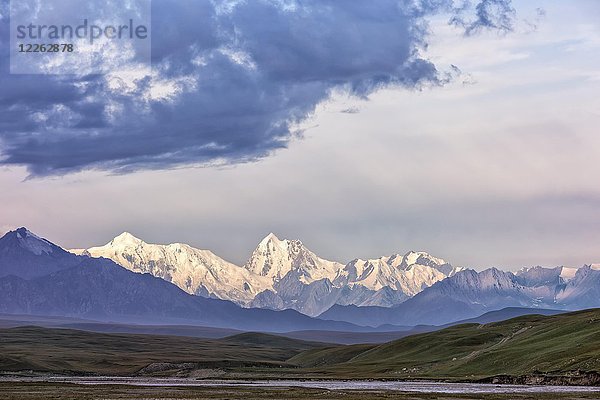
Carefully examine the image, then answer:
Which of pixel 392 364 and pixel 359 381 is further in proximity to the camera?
pixel 392 364

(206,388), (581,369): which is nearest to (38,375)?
(206,388)

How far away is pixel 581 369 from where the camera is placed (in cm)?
13038

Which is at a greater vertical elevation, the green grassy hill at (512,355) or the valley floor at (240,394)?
the green grassy hill at (512,355)

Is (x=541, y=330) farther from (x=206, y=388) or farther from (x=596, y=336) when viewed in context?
(x=206, y=388)

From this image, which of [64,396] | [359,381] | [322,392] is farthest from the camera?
[359,381]

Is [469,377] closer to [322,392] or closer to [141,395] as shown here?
[322,392]

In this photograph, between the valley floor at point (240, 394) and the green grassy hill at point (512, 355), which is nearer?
the valley floor at point (240, 394)

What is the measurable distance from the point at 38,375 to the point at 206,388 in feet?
192

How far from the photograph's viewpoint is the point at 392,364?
19438 cm

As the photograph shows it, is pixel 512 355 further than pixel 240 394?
Yes

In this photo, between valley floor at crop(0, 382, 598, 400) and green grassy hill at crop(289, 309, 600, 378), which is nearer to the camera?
valley floor at crop(0, 382, 598, 400)

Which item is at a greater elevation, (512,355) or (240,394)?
(512,355)

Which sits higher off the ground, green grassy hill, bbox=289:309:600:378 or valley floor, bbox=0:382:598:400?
green grassy hill, bbox=289:309:600:378

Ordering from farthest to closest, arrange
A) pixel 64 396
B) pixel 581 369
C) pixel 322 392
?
pixel 581 369 → pixel 322 392 → pixel 64 396
